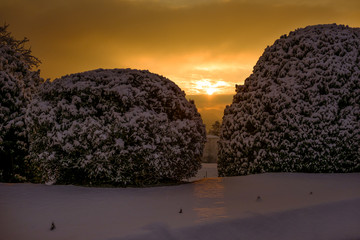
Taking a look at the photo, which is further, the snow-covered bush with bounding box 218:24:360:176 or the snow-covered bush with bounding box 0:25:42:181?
the snow-covered bush with bounding box 0:25:42:181

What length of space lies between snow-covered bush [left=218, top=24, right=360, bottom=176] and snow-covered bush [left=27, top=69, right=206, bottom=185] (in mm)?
1738

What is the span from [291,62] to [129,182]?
16.4 ft

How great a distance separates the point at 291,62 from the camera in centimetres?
835

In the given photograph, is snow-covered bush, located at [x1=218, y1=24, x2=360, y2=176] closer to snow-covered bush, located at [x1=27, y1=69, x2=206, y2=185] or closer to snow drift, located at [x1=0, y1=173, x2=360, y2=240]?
snow drift, located at [x1=0, y1=173, x2=360, y2=240]

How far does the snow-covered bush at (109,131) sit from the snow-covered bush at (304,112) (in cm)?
174

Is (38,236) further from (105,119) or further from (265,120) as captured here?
(265,120)

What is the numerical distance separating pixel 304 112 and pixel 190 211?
4156mm

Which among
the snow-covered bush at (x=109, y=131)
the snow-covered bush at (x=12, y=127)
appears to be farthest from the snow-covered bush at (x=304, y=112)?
the snow-covered bush at (x=12, y=127)

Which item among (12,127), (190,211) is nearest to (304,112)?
(190,211)

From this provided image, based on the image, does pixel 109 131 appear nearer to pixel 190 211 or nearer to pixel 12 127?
pixel 190 211

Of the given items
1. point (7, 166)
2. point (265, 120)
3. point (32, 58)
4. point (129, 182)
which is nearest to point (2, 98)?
point (7, 166)

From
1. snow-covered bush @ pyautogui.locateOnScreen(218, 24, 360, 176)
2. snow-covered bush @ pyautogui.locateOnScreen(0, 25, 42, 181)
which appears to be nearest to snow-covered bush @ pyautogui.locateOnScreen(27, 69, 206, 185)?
snow-covered bush @ pyautogui.locateOnScreen(0, 25, 42, 181)

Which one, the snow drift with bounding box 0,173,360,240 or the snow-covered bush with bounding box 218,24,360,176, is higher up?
the snow-covered bush with bounding box 218,24,360,176

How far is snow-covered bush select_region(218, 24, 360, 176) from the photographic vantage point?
764 centimetres
